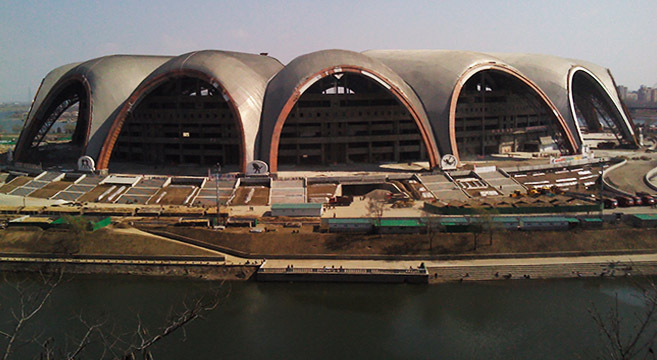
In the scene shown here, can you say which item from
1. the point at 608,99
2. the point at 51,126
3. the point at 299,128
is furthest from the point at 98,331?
the point at 608,99

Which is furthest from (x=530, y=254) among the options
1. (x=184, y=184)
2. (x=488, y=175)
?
(x=184, y=184)

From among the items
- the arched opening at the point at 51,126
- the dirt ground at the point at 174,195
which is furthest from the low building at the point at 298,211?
the arched opening at the point at 51,126

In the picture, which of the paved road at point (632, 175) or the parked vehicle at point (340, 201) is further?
the paved road at point (632, 175)

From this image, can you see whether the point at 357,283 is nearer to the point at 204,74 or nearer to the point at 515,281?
the point at 515,281

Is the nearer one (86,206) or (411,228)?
(411,228)

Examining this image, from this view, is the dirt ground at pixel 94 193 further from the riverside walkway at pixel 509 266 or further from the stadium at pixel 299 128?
the riverside walkway at pixel 509 266

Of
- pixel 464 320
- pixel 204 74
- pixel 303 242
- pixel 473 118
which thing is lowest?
pixel 464 320

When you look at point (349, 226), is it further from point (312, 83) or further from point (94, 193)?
point (94, 193)
